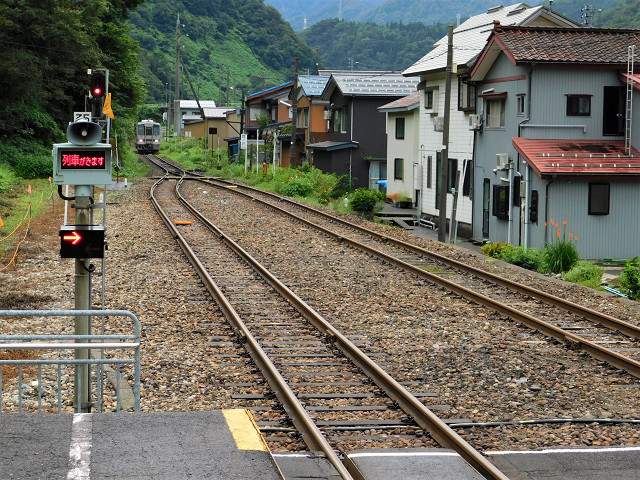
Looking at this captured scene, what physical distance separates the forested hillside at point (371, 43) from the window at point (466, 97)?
458 feet

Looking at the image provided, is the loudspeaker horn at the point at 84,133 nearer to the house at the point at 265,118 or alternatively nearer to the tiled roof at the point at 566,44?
the tiled roof at the point at 566,44

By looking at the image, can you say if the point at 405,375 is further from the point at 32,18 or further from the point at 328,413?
the point at 32,18

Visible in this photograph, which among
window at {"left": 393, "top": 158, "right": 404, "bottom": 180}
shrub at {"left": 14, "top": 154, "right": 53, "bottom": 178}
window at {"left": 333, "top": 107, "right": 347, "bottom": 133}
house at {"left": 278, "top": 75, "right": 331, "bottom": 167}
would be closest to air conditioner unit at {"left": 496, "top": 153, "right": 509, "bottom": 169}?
window at {"left": 393, "top": 158, "right": 404, "bottom": 180}

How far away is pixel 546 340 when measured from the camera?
10344 mm


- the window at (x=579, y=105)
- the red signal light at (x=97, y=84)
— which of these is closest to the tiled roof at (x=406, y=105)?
the window at (x=579, y=105)

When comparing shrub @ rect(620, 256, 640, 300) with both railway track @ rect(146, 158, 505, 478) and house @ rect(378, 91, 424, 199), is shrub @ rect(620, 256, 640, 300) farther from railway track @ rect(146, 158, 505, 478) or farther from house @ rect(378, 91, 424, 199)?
house @ rect(378, 91, 424, 199)

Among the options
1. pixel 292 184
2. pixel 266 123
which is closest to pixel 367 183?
pixel 292 184

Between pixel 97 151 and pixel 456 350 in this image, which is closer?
pixel 97 151

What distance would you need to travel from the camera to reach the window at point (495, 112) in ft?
85.2

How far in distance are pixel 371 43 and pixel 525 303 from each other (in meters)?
169

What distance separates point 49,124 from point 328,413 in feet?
123

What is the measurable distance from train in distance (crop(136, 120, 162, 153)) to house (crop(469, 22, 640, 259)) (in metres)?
47.0

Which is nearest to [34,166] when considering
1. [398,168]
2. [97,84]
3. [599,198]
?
[398,168]

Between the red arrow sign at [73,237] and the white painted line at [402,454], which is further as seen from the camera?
the red arrow sign at [73,237]
